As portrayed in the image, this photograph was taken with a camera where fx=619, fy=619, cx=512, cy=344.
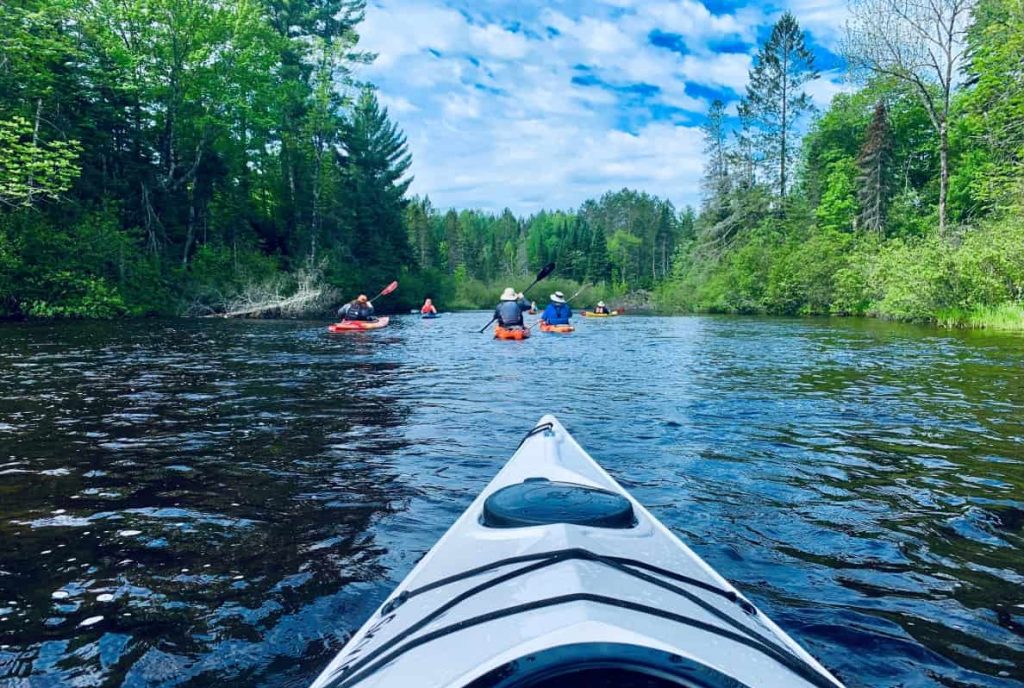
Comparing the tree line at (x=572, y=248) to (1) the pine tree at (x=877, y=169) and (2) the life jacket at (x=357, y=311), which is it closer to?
(1) the pine tree at (x=877, y=169)

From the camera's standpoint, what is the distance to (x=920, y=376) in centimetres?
1002

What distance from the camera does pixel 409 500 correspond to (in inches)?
179

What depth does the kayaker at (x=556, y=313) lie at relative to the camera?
20.2 metres

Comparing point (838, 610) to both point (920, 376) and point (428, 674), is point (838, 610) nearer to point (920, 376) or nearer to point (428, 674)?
point (428, 674)

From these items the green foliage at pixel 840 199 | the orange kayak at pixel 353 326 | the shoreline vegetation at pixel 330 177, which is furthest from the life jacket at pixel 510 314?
the green foliage at pixel 840 199

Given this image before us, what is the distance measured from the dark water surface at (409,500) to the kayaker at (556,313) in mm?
9681

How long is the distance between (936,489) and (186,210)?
3329cm

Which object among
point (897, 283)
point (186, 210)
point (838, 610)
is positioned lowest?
point (838, 610)

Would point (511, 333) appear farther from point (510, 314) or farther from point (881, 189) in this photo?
point (881, 189)

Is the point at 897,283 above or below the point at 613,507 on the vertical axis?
above

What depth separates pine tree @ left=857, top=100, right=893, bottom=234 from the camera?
36.1 metres

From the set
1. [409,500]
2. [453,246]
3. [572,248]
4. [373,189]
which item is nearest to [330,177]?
[373,189]

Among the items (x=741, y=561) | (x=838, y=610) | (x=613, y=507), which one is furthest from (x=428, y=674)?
(x=741, y=561)

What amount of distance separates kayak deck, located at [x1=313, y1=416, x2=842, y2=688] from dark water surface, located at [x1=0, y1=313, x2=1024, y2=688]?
86cm
